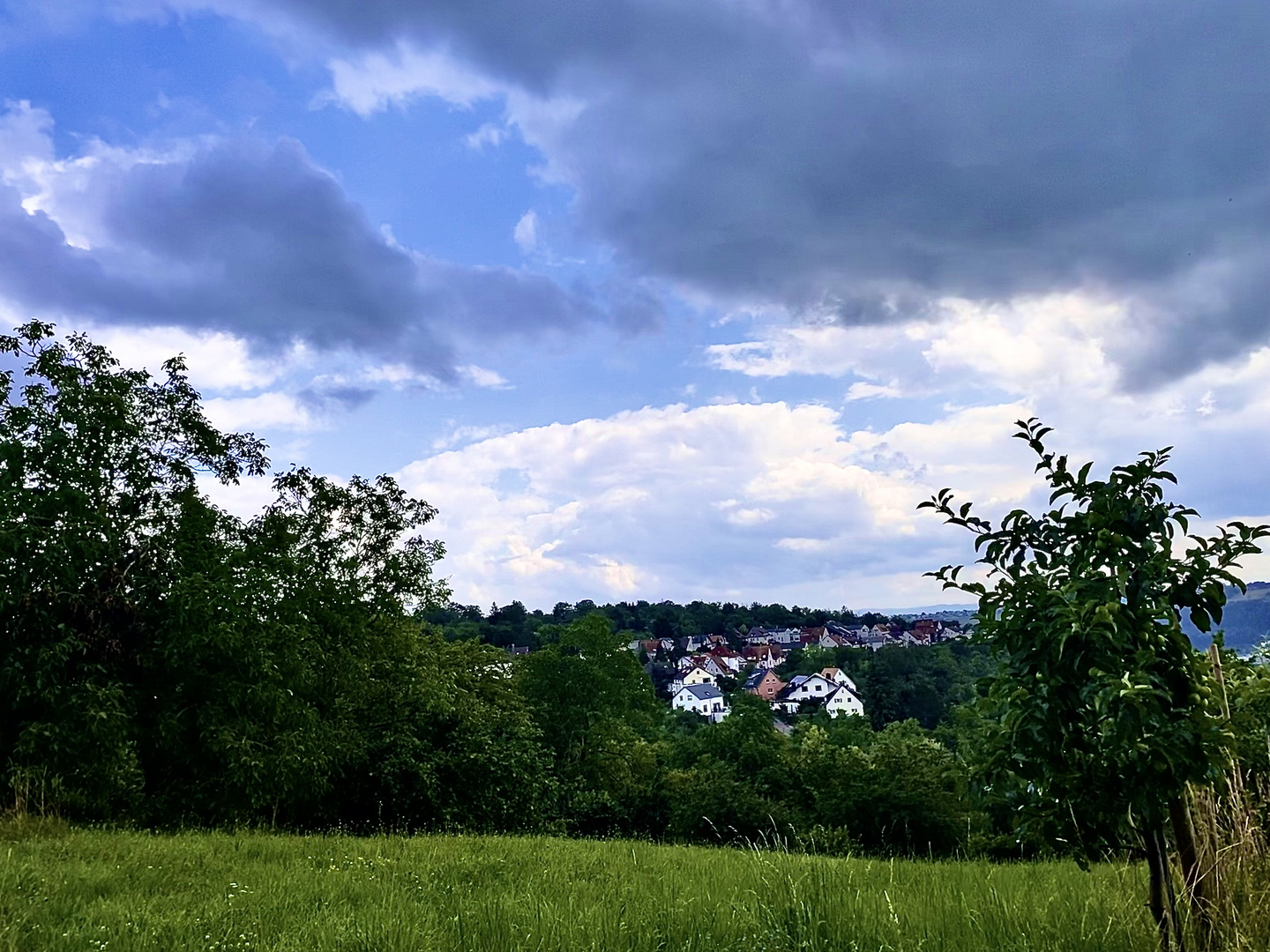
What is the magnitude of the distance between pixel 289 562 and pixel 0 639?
4696 mm

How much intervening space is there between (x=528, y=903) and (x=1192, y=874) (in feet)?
14.2

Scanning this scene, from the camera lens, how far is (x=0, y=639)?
1360cm

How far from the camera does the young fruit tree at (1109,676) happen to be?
4121 millimetres

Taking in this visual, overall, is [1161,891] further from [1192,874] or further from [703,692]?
[703,692]

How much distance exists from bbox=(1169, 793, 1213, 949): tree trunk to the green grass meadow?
0.32 meters

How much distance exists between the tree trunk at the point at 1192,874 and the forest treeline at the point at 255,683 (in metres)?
1.82

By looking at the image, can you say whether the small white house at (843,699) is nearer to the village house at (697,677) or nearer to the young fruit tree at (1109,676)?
the village house at (697,677)

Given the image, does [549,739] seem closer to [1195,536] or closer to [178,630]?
[178,630]

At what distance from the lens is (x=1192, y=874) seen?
4672 millimetres

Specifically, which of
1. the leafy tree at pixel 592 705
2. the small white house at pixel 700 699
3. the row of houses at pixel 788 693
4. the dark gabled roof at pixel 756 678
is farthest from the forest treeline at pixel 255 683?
the dark gabled roof at pixel 756 678

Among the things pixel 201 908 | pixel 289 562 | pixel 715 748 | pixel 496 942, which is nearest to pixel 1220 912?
pixel 496 942

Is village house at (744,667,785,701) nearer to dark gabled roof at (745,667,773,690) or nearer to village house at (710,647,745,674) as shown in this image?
dark gabled roof at (745,667,773,690)

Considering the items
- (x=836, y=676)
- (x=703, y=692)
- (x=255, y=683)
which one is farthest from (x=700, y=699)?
(x=255, y=683)

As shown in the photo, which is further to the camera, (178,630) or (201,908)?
(178,630)
